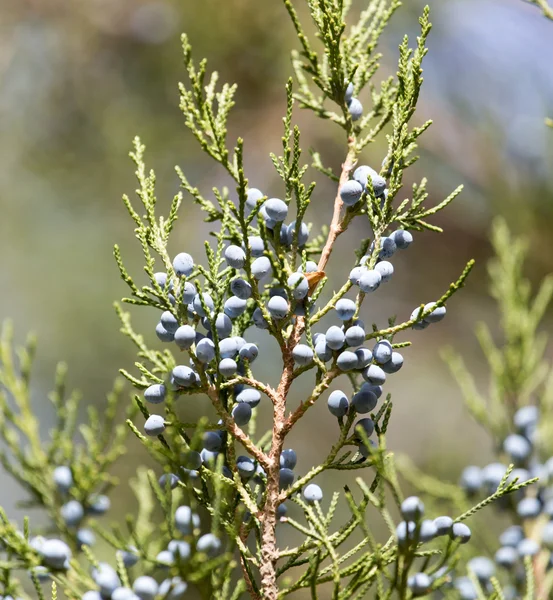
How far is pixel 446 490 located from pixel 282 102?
149 centimetres

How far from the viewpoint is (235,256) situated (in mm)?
622

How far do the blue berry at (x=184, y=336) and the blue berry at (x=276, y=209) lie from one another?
5.2 inches

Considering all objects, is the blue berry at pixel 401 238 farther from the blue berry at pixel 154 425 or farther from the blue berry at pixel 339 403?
the blue berry at pixel 154 425

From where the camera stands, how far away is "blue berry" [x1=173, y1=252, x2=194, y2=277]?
647 mm

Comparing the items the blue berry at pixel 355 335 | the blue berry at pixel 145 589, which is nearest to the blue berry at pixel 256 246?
the blue berry at pixel 355 335

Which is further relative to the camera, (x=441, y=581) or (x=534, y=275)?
(x=534, y=275)

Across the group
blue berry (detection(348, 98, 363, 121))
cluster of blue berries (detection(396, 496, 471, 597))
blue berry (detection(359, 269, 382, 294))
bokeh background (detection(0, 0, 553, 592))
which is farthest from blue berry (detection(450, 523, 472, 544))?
bokeh background (detection(0, 0, 553, 592))

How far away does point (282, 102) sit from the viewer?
2.24 metres

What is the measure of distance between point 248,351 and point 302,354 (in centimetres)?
6

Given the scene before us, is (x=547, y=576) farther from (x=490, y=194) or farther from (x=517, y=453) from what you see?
(x=490, y=194)

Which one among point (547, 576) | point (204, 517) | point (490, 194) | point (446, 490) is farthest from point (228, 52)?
point (547, 576)

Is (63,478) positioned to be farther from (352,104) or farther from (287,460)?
(352,104)

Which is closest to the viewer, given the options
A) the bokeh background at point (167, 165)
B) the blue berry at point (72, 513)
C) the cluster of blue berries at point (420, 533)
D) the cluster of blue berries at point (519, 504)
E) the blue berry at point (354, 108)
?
the cluster of blue berries at point (420, 533)

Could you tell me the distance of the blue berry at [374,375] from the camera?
24.4 inches
